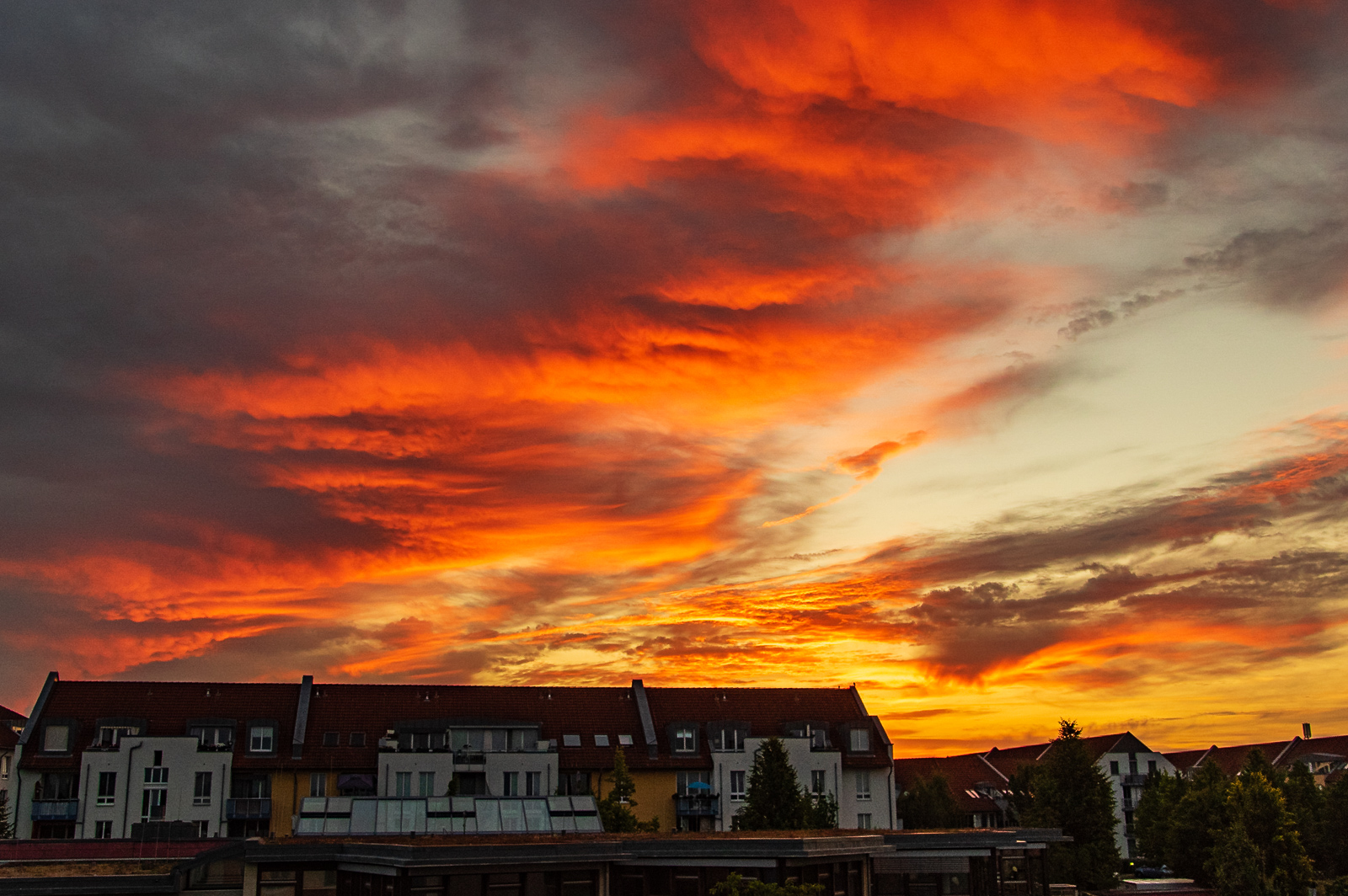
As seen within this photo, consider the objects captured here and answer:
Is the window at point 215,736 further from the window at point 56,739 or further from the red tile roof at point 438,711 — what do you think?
the window at point 56,739

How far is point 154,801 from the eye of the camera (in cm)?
7819

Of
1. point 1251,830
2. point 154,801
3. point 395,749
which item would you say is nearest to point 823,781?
point 1251,830

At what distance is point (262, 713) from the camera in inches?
3366

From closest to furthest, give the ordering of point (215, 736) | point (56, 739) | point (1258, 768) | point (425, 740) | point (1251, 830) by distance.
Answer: point (1251, 830), point (56, 739), point (215, 736), point (425, 740), point (1258, 768)

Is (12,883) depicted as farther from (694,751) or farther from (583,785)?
(694,751)

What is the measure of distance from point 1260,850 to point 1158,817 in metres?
25.6

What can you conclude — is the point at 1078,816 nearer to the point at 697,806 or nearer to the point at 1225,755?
the point at 697,806

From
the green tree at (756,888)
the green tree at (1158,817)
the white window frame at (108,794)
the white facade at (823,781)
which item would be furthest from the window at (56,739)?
the green tree at (1158,817)

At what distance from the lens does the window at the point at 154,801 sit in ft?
256

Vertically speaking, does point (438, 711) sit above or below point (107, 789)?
above

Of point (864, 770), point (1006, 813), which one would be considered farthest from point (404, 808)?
point (1006, 813)

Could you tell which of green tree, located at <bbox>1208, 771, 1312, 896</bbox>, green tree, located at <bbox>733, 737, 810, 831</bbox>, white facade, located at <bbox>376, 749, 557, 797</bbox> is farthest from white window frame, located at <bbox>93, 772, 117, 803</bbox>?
green tree, located at <bbox>1208, 771, 1312, 896</bbox>

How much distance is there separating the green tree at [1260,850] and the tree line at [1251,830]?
5cm

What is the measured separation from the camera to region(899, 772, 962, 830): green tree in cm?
10875
